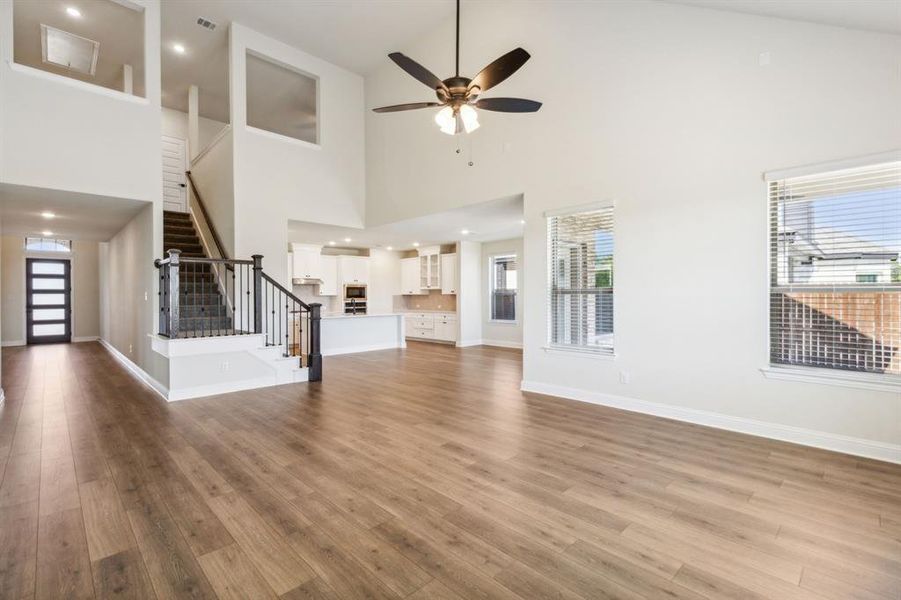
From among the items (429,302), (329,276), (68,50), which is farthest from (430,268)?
(68,50)

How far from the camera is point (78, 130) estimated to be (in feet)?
15.7

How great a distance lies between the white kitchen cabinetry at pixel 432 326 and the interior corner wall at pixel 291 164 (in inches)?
149

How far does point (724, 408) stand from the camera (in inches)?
150

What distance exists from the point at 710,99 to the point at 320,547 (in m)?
4.72

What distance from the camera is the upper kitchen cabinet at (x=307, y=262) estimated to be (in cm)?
1034

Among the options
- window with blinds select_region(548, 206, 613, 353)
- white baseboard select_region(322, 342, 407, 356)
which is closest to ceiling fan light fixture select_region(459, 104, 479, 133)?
window with blinds select_region(548, 206, 613, 353)

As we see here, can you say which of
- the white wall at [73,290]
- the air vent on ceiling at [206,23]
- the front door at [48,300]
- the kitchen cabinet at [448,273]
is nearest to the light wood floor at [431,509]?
the air vent on ceiling at [206,23]

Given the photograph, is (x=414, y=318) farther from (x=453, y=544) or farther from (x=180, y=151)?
(x=453, y=544)

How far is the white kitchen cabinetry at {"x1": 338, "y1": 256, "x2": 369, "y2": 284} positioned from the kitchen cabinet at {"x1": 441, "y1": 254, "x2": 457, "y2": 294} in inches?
91.1

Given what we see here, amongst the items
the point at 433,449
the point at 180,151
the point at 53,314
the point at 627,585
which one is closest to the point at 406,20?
the point at 180,151

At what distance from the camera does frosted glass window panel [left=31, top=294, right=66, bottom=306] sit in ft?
36.8

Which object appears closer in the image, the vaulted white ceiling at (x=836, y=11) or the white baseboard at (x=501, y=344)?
the vaulted white ceiling at (x=836, y=11)

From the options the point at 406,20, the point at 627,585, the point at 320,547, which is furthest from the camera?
the point at 406,20

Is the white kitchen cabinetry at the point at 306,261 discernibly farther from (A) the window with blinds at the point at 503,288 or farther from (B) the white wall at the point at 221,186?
(A) the window with blinds at the point at 503,288
